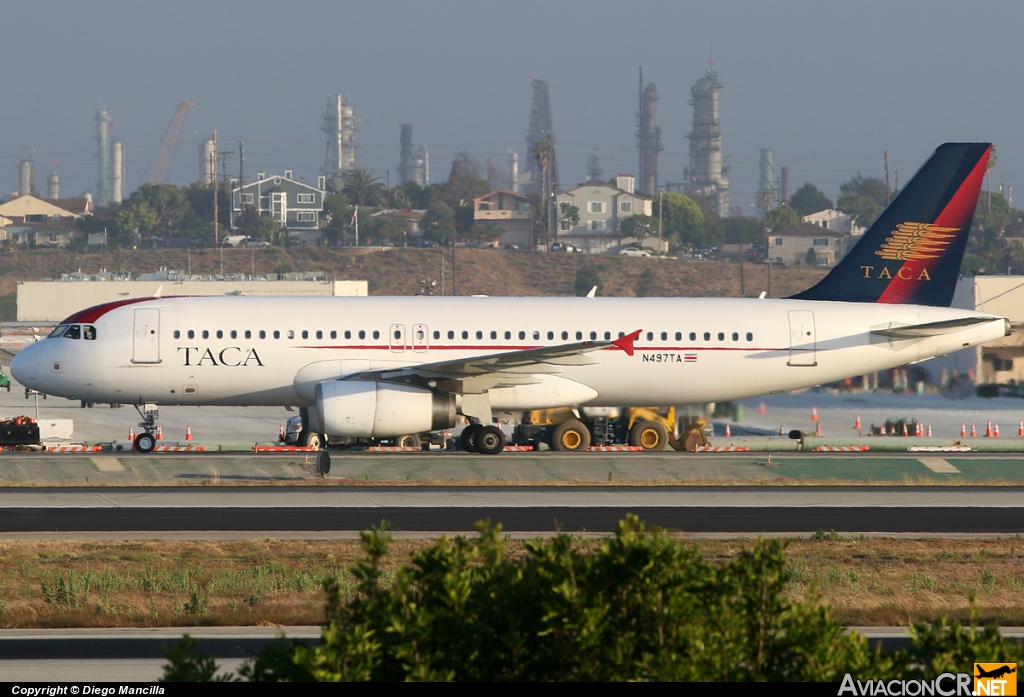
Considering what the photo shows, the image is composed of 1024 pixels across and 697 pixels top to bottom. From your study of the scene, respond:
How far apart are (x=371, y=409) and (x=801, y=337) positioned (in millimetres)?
14041

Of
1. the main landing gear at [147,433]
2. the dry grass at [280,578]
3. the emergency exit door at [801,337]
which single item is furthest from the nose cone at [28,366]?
the emergency exit door at [801,337]

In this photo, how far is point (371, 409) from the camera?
3456 centimetres

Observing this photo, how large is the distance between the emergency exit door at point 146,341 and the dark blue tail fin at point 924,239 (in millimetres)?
21007

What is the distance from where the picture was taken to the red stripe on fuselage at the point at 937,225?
4000 centimetres

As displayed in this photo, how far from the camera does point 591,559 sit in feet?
25.9

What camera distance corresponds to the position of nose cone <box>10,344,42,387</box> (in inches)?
1457

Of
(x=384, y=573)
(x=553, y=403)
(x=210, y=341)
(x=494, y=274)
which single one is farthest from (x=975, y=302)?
(x=494, y=274)

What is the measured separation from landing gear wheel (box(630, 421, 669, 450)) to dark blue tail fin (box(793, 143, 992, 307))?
693 cm

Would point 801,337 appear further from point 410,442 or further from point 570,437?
point 410,442

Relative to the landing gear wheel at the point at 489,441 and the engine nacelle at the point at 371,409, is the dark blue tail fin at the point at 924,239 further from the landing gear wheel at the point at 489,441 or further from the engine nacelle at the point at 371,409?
the engine nacelle at the point at 371,409

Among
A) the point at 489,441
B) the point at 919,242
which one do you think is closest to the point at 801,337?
the point at 919,242

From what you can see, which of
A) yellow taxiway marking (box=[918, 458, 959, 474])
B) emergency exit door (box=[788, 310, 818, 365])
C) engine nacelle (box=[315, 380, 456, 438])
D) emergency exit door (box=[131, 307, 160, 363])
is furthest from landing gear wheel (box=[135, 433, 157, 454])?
yellow taxiway marking (box=[918, 458, 959, 474])

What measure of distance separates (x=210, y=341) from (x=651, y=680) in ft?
100

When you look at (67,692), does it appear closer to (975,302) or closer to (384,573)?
(384,573)
